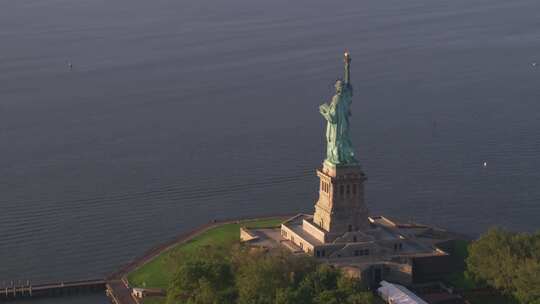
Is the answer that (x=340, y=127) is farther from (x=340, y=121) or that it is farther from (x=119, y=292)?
(x=119, y=292)

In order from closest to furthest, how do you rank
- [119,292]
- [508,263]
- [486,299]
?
[508,263] < [486,299] < [119,292]

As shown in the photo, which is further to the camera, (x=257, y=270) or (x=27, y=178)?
(x=27, y=178)

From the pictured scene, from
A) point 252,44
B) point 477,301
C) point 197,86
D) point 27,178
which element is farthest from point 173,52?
point 477,301

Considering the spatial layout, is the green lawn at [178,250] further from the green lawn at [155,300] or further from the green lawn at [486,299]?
the green lawn at [486,299]

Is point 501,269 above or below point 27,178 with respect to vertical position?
below

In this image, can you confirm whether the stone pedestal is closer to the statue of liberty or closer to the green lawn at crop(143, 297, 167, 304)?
the statue of liberty

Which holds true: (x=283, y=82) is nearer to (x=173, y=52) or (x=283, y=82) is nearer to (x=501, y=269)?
(x=173, y=52)

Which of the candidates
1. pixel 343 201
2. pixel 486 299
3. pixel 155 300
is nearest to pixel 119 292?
pixel 155 300
